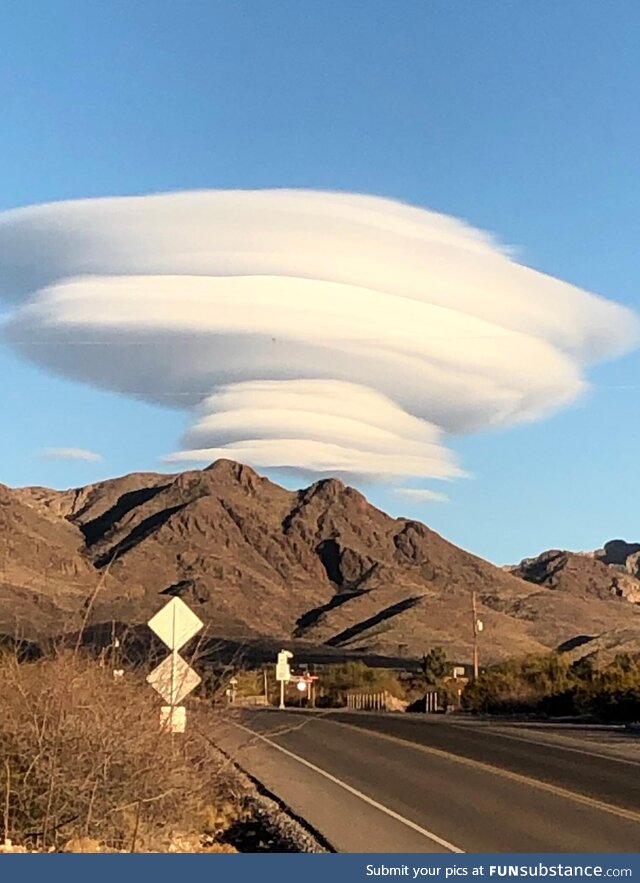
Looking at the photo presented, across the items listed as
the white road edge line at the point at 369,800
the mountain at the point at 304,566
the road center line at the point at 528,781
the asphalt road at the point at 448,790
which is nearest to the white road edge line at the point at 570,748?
the asphalt road at the point at 448,790

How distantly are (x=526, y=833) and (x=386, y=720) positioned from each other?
30.5 meters

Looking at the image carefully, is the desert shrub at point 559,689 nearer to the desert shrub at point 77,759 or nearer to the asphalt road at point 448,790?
the asphalt road at point 448,790

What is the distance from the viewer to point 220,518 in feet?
406

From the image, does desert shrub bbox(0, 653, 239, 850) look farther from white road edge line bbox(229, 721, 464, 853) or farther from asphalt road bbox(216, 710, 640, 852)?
white road edge line bbox(229, 721, 464, 853)

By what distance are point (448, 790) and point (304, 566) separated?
118 metres

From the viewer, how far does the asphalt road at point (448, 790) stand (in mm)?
14242

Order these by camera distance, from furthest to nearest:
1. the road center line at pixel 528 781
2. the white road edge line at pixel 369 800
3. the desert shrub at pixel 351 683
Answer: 1. the desert shrub at pixel 351 683
2. the road center line at pixel 528 781
3. the white road edge line at pixel 369 800

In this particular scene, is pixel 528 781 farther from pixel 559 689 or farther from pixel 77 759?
pixel 559 689

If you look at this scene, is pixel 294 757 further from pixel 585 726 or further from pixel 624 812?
pixel 585 726

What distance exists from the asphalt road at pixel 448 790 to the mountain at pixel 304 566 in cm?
5553

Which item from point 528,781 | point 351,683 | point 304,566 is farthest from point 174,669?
point 304,566

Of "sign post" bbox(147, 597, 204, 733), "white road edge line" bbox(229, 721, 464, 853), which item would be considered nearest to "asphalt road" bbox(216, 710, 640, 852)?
"white road edge line" bbox(229, 721, 464, 853)

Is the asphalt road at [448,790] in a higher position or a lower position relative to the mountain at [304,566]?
lower

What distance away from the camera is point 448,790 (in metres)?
19.6
